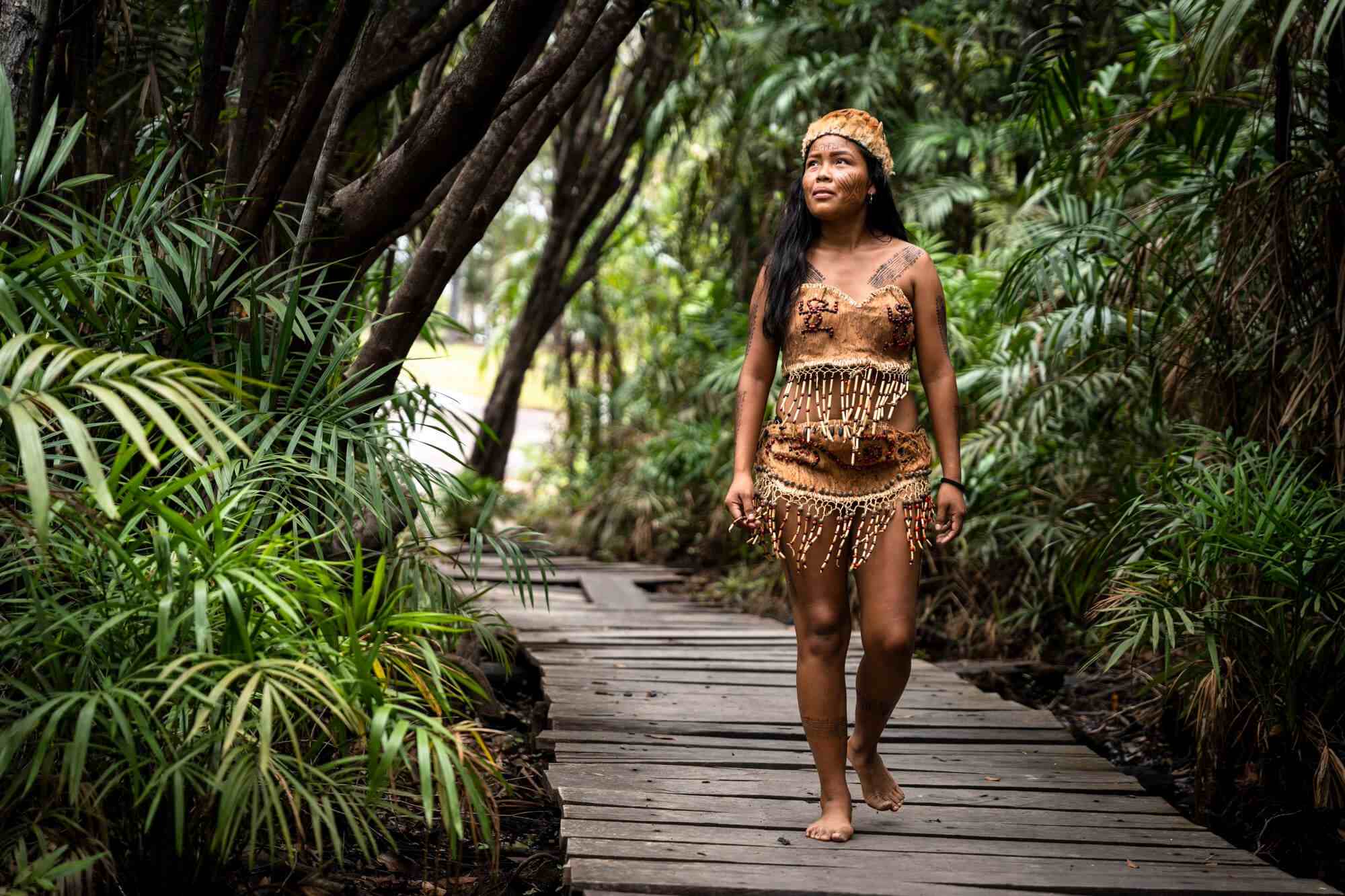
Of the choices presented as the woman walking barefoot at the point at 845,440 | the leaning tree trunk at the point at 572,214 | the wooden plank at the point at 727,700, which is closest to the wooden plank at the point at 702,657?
the wooden plank at the point at 727,700

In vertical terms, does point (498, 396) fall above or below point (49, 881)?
above

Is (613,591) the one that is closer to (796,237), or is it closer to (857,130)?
(796,237)

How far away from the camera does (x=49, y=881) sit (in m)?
2.00

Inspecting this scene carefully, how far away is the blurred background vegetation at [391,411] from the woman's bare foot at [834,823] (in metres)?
0.74

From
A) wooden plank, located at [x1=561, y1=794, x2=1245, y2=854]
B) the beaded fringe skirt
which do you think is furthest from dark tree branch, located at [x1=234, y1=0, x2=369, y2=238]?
wooden plank, located at [x1=561, y1=794, x2=1245, y2=854]

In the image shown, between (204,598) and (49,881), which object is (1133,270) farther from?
(49,881)

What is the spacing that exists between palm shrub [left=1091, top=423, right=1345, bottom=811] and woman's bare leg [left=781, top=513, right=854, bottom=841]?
2.49 feet

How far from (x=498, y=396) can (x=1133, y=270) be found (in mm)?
6029

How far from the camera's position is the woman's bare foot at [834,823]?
111 inches

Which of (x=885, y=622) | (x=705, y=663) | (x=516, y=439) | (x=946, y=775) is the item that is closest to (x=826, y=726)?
(x=885, y=622)

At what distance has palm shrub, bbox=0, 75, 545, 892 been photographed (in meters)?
2.04

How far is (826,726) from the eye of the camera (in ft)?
9.41

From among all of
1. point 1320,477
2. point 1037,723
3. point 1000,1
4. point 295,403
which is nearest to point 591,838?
point 295,403

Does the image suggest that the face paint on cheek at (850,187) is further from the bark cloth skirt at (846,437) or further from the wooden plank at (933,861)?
the wooden plank at (933,861)
